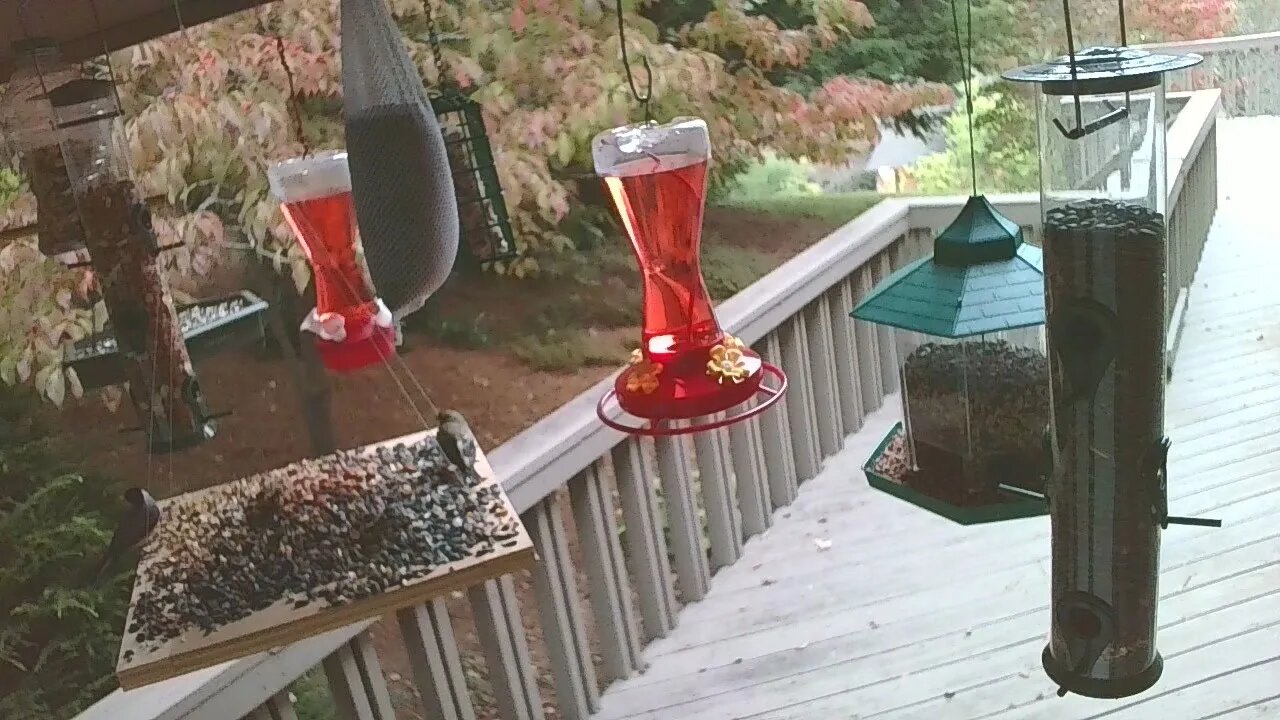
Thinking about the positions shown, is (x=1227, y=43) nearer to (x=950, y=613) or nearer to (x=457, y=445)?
(x=950, y=613)

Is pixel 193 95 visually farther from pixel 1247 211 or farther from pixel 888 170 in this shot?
pixel 1247 211

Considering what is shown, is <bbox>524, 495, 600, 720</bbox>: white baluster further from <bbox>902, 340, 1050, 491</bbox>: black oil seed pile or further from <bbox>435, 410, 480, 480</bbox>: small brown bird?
<bbox>902, 340, 1050, 491</bbox>: black oil seed pile

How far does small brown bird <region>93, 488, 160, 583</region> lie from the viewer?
3.90 feet

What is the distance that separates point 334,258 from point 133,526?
0.40m

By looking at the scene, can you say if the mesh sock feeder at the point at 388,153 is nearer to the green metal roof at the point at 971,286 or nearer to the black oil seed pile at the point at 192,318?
the black oil seed pile at the point at 192,318

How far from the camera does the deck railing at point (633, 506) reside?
1.54 m

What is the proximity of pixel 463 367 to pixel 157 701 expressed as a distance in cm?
128

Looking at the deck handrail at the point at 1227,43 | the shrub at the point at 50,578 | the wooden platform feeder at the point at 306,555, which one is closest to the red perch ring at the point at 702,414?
the wooden platform feeder at the point at 306,555

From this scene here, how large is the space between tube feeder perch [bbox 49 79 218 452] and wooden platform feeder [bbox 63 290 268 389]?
70 millimetres

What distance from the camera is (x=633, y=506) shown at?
7.14ft

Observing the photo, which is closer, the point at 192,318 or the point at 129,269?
the point at 129,269

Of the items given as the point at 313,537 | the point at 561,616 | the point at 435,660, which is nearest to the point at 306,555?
the point at 313,537

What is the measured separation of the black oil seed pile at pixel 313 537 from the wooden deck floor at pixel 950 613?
0.92m

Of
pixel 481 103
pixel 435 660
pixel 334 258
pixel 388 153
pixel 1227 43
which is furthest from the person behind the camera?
pixel 1227 43
